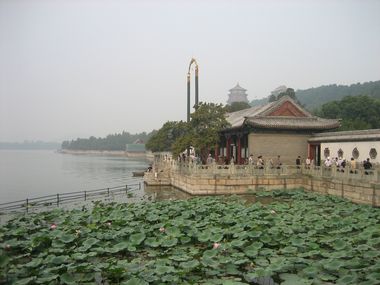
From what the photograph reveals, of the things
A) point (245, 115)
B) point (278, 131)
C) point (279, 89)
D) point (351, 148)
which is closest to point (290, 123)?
point (278, 131)

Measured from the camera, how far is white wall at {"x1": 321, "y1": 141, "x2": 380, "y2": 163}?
2226cm

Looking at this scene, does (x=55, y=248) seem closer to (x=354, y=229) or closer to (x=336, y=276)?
(x=336, y=276)

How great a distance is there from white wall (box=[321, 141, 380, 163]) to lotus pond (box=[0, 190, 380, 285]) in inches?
235

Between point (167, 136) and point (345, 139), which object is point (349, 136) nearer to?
point (345, 139)

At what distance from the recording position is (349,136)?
80.8ft

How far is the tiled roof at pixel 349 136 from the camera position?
22562 millimetres

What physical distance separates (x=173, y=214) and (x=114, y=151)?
528 ft

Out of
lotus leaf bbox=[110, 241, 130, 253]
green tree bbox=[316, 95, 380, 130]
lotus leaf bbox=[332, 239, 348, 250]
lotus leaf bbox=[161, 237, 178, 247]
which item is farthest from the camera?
green tree bbox=[316, 95, 380, 130]

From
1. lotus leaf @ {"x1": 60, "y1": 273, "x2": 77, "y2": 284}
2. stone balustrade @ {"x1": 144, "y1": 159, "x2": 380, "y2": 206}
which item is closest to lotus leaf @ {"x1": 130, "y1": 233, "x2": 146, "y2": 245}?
lotus leaf @ {"x1": 60, "y1": 273, "x2": 77, "y2": 284}

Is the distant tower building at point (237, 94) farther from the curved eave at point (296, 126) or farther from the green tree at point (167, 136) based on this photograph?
the curved eave at point (296, 126)

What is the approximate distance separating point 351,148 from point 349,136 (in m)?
0.80

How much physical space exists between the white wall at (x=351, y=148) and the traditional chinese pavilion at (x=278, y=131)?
8.25 feet

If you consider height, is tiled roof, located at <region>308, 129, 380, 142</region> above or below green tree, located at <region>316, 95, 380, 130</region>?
below

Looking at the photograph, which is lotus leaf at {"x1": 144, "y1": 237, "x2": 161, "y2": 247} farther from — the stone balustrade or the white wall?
the white wall
